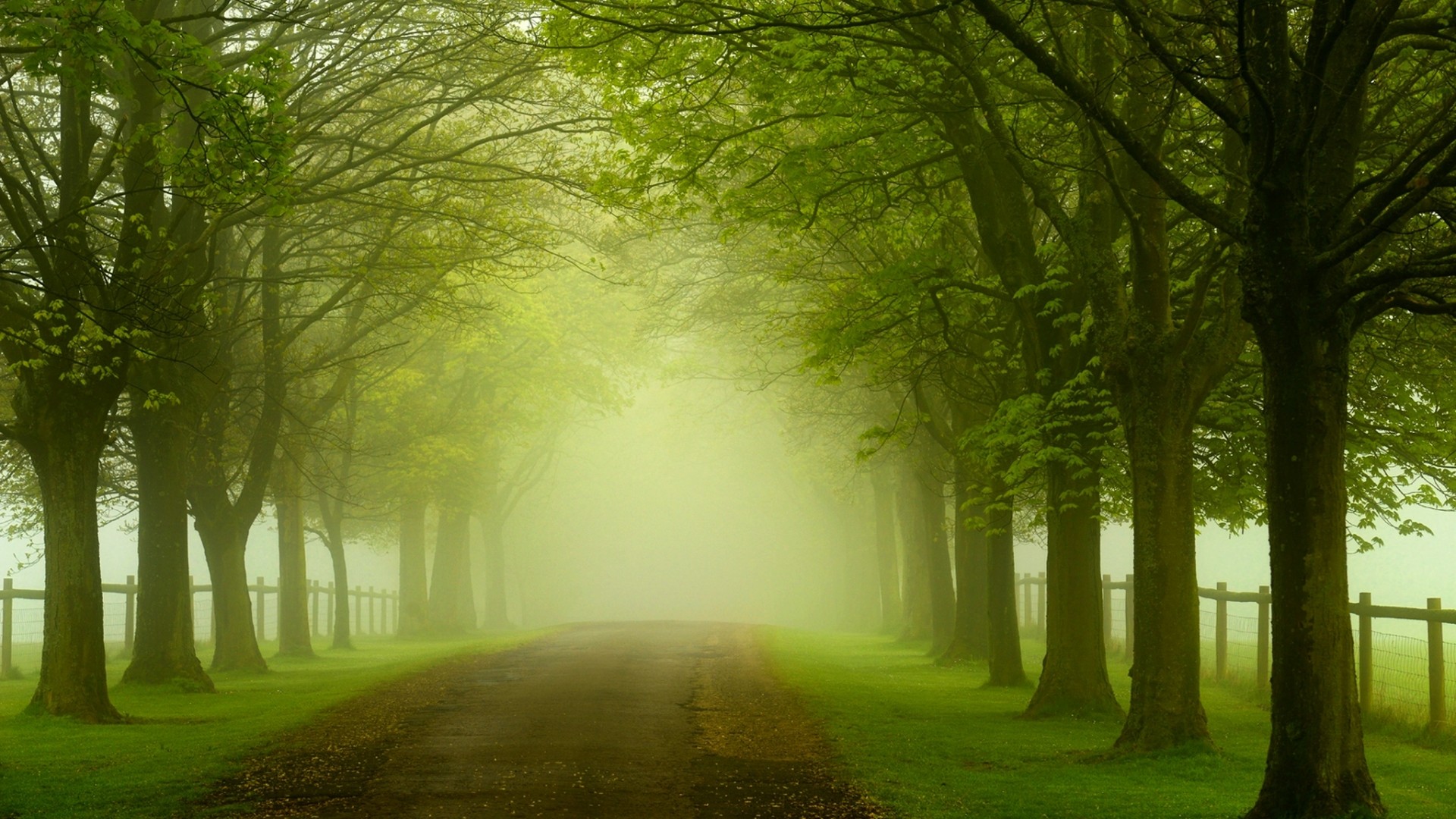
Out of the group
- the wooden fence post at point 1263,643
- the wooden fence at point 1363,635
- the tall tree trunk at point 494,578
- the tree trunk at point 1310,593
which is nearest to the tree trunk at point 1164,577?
the wooden fence at point 1363,635

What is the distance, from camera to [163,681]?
19016mm

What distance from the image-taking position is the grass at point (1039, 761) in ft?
31.9

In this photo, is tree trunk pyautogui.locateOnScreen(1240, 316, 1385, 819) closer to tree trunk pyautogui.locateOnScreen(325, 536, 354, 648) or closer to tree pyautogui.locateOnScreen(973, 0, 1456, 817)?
tree pyautogui.locateOnScreen(973, 0, 1456, 817)

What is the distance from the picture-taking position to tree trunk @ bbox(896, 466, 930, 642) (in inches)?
1313

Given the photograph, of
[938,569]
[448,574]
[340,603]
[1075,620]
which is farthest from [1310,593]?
[448,574]

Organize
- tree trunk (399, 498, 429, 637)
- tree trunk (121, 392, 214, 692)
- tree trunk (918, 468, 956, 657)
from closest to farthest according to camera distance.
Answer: tree trunk (121, 392, 214, 692), tree trunk (918, 468, 956, 657), tree trunk (399, 498, 429, 637)

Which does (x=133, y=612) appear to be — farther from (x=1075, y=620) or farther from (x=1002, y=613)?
(x=1075, y=620)

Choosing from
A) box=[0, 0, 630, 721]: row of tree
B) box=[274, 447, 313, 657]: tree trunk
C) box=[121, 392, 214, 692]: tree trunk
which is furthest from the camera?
box=[274, 447, 313, 657]: tree trunk

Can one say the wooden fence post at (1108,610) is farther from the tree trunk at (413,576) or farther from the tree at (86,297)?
the tree trunk at (413,576)

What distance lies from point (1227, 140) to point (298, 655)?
23.0 m

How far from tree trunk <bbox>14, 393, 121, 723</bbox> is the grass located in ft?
27.6

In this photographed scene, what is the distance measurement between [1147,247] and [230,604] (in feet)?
62.4

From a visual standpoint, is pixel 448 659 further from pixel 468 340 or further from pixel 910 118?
pixel 910 118

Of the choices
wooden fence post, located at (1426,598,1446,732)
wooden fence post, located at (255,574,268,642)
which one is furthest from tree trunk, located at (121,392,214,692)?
wooden fence post, located at (1426,598,1446,732)
